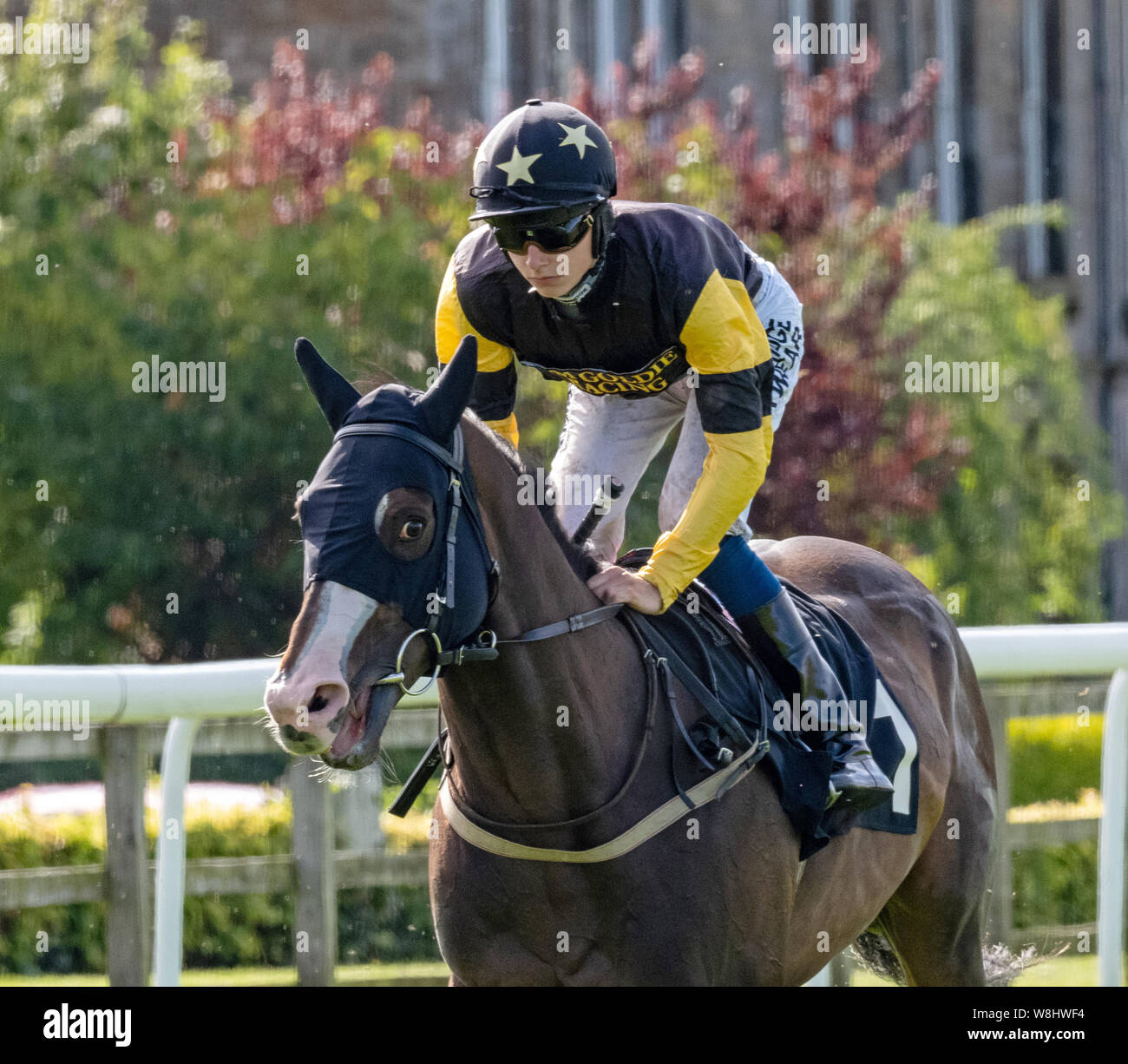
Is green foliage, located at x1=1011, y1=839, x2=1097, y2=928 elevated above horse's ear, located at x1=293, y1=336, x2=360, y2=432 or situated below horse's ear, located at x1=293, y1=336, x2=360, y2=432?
below

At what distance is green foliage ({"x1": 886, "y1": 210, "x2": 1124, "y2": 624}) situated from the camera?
1146 cm

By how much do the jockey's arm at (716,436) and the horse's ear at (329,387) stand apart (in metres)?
0.75

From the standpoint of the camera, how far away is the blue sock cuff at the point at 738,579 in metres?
→ 3.47

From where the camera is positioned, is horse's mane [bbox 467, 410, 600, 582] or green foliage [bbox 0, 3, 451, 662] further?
green foliage [bbox 0, 3, 451, 662]

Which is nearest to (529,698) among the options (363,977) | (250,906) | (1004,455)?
(363,977)

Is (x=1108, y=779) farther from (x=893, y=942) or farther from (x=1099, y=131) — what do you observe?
(x=1099, y=131)

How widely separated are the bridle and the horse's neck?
0.18 ft

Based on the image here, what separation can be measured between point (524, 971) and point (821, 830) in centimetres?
76

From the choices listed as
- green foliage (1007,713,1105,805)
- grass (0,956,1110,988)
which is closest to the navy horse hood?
grass (0,956,1110,988)

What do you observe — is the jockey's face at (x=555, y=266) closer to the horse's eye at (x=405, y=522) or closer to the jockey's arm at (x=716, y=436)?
the jockey's arm at (x=716, y=436)

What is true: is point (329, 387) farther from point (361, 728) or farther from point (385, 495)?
point (361, 728)

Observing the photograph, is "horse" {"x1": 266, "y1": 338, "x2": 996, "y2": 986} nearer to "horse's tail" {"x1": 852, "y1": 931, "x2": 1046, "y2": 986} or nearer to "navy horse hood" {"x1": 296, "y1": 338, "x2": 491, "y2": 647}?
"navy horse hood" {"x1": 296, "y1": 338, "x2": 491, "y2": 647}

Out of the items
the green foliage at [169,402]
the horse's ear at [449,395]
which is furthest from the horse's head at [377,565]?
the green foliage at [169,402]

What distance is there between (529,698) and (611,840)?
1.04ft
